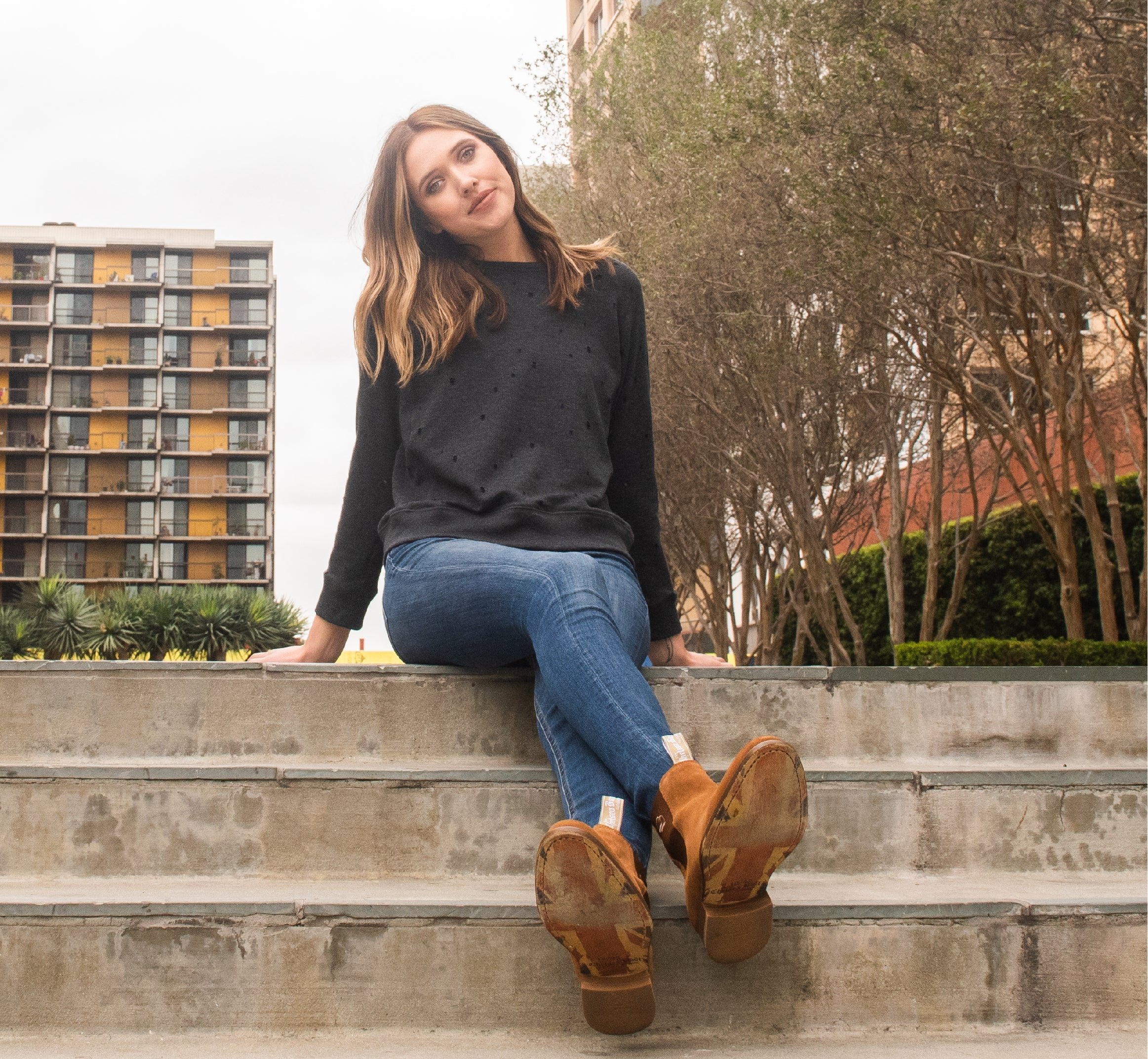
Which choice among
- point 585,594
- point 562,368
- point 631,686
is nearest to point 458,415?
point 562,368

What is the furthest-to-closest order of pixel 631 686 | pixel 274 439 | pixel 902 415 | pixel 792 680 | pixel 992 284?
pixel 274 439 < pixel 902 415 < pixel 992 284 < pixel 792 680 < pixel 631 686

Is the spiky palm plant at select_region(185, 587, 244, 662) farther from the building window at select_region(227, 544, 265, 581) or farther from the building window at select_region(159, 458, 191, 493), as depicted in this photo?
the building window at select_region(159, 458, 191, 493)

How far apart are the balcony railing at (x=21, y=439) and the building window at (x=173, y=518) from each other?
7.77 meters

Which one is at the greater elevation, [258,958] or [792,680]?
[792,680]

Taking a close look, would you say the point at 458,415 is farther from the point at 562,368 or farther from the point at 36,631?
the point at 36,631

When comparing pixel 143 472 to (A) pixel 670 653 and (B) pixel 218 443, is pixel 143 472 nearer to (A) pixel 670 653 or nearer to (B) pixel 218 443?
(B) pixel 218 443

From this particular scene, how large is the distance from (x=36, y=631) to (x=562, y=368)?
27945mm

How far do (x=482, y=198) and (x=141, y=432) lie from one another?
68.5 meters

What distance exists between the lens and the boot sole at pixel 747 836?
1.64 meters

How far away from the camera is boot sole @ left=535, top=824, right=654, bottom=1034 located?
161cm

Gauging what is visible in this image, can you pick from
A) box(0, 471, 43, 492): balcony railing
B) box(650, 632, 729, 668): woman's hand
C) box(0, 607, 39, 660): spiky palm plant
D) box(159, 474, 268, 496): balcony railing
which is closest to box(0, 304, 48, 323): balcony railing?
box(0, 471, 43, 492): balcony railing

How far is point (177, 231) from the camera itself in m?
68.0

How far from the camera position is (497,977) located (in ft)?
6.33

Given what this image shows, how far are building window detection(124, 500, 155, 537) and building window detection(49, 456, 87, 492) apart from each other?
284 cm
